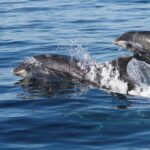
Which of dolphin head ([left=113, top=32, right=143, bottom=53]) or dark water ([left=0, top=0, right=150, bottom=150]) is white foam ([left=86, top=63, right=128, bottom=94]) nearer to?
dark water ([left=0, top=0, right=150, bottom=150])

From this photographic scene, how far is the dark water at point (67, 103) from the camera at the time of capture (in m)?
11.3

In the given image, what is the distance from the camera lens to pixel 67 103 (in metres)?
14.1

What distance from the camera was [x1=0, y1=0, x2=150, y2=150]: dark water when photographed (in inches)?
445

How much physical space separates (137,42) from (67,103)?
2.90 meters

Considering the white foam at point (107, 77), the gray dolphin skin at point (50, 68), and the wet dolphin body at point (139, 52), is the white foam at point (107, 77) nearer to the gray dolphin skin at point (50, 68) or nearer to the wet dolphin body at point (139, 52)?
the gray dolphin skin at point (50, 68)

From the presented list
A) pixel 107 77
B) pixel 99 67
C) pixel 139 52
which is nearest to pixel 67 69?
pixel 99 67

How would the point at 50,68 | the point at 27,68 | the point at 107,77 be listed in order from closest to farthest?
the point at 107,77, the point at 50,68, the point at 27,68

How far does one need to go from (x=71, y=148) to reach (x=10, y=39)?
1261 cm

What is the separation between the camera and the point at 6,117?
42.3ft

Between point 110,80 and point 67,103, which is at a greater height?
point 110,80

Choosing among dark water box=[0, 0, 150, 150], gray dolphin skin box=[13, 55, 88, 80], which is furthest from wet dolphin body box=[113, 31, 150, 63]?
dark water box=[0, 0, 150, 150]

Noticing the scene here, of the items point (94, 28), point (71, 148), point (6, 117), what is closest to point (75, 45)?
point (94, 28)

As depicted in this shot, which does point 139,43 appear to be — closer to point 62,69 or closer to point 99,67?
point 99,67

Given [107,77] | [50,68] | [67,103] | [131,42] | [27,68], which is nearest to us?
[67,103]
